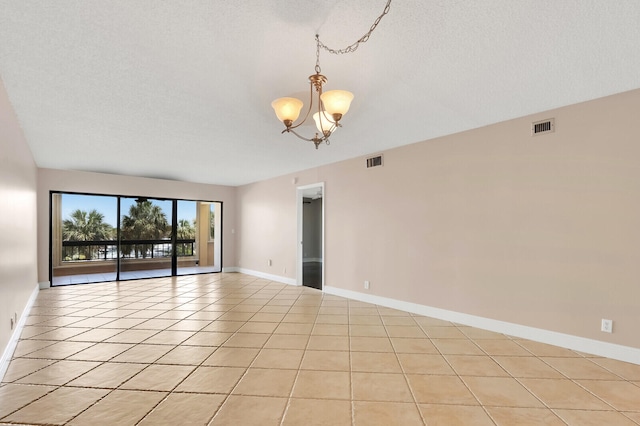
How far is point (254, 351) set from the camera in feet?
10.1

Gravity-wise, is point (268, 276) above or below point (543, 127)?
below

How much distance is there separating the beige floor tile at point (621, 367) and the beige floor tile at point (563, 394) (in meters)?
0.55

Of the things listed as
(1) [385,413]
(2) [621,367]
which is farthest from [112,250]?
(2) [621,367]

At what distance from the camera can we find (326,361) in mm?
2850

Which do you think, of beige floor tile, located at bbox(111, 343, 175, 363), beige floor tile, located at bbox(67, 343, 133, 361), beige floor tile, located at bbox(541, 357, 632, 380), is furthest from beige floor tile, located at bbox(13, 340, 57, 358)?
beige floor tile, located at bbox(541, 357, 632, 380)

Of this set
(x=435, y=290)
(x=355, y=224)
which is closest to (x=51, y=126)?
(x=355, y=224)

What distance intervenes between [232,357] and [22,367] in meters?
1.75

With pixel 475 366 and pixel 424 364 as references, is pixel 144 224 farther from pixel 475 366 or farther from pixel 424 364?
pixel 475 366

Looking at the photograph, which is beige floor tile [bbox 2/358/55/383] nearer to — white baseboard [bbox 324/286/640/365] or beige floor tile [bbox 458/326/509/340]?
white baseboard [bbox 324/286/640/365]

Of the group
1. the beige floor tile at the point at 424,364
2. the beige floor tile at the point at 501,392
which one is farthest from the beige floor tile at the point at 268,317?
the beige floor tile at the point at 501,392

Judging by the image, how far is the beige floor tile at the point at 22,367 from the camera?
2518mm

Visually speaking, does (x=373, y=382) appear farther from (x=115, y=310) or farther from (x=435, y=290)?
(x=115, y=310)

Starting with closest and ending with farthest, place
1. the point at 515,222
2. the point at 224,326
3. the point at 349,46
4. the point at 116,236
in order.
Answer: the point at 349,46, the point at 515,222, the point at 224,326, the point at 116,236

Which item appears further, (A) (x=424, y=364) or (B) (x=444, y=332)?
(B) (x=444, y=332)
